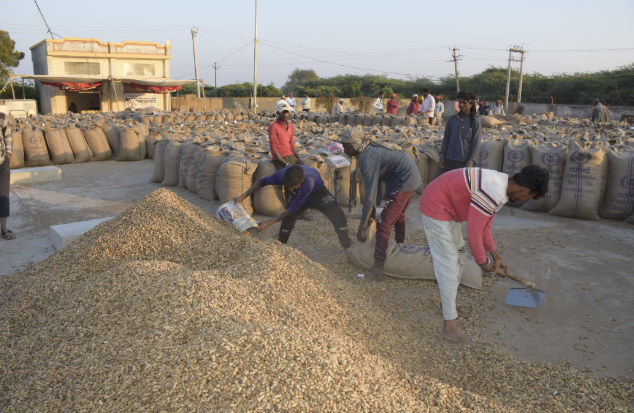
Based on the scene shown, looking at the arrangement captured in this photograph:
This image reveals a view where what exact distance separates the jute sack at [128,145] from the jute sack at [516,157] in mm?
7010

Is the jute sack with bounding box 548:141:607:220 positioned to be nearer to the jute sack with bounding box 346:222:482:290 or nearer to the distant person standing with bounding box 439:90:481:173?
the distant person standing with bounding box 439:90:481:173

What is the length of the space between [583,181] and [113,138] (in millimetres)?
8485

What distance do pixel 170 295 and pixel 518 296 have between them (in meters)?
2.32

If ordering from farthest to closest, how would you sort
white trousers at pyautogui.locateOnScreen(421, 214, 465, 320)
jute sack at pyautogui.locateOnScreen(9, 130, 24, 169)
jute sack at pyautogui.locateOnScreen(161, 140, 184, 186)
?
1. jute sack at pyautogui.locateOnScreen(9, 130, 24, 169)
2. jute sack at pyautogui.locateOnScreen(161, 140, 184, 186)
3. white trousers at pyautogui.locateOnScreen(421, 214, 465, 320)

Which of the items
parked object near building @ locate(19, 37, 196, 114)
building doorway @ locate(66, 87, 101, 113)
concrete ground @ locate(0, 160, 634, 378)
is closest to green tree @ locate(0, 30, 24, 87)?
parked object near building @ locate(19, 37, 196, 114)

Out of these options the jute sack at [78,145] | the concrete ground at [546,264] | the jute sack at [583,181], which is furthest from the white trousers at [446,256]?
the jute sack at [78,145]

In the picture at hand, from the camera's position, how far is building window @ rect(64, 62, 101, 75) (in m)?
23.5

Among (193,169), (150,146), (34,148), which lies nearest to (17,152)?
(34,148)

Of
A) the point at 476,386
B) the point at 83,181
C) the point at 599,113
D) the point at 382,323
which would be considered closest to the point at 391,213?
the point at 382,323

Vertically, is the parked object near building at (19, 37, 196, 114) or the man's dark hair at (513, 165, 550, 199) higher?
the parked object near building at (19, 37, 196, 114)

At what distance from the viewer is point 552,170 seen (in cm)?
543

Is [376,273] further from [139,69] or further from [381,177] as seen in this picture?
[139,69]

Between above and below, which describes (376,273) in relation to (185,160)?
below

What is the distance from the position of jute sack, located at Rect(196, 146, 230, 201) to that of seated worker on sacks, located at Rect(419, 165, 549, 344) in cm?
364
